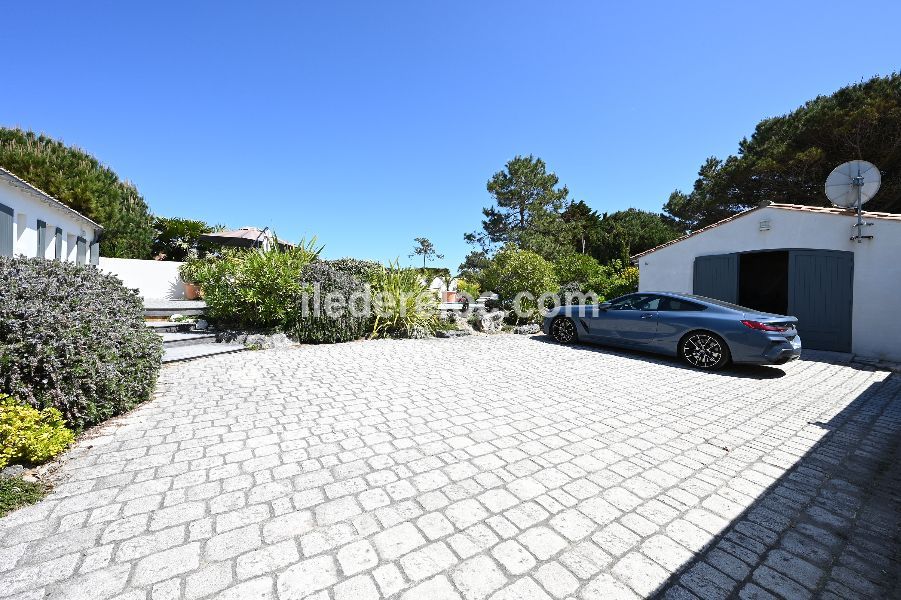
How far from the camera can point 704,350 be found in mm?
6066

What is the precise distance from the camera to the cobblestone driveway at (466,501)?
1622mm

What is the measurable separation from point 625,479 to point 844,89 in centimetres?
2433

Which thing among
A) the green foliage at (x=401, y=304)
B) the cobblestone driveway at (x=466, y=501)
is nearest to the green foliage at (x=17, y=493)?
the cobblestone driveway at (x=466, y=501)

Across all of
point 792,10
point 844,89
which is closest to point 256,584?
point 792,10

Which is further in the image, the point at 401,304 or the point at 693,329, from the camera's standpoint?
the point at 401,304

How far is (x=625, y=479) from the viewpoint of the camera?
99.1 inches

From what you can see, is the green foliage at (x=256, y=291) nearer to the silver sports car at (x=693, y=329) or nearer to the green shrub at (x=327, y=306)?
the green shrub at (x=327, y=306)

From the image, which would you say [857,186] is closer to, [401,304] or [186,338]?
[401,304]

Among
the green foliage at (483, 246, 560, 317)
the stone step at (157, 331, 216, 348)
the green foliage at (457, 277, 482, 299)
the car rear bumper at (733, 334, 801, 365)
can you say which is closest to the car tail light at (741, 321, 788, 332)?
the car rear bumper at (733, 334, 801, 365)

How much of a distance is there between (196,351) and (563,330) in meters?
7.55

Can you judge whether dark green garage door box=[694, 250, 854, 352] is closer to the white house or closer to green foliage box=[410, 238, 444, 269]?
the white house

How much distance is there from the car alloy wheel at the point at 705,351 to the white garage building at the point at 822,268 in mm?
3741

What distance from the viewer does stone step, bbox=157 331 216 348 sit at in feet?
21.9

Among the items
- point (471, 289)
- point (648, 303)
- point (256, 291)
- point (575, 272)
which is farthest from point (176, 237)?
point (648, 303)
